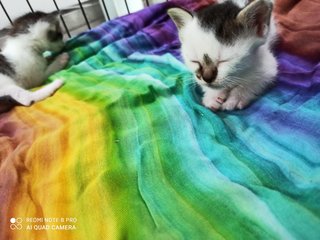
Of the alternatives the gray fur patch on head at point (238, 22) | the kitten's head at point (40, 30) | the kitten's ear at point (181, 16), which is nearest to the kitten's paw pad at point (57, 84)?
the kitten's head at point (40, 30)

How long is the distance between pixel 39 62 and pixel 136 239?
1303mm

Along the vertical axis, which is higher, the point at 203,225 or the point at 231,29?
the point at 231,29

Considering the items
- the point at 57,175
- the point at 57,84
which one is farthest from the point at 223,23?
the point at 57,84

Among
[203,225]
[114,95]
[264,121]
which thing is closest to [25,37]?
[114,95]

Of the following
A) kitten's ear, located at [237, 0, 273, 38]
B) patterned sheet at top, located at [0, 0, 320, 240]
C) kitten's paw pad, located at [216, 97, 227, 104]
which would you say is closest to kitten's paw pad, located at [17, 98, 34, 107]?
patterned sheet at top, located at [0, 0, 320, 240]

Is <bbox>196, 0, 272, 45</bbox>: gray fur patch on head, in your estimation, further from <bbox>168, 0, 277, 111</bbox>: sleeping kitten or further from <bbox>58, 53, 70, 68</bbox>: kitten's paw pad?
<bbox>58, 53, 70, 68</bbox>: kitten's paw pad

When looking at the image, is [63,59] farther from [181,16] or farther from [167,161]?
[167,161]

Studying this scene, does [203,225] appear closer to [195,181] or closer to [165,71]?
[195,181]

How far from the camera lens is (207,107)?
941 mm

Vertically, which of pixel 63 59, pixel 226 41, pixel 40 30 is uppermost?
pixel 226 41

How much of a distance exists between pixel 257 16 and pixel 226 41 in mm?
106

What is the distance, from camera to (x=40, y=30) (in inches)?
65.3

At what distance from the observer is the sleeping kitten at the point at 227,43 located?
0.78 m

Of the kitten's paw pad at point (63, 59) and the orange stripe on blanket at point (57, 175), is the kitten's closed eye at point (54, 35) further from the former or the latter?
the orange stripe on blanket at point (57, 175)
